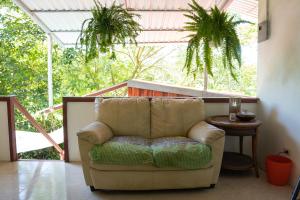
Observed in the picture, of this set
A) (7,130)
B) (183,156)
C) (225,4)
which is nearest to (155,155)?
(183,156)

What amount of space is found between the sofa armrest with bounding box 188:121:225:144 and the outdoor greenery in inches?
218

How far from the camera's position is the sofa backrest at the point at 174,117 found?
2748 mm

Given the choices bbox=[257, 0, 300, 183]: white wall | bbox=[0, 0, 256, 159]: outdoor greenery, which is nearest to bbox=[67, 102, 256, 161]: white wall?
bbox=[257, 0, 300, 183]: white wall

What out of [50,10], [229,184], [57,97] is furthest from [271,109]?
[57,97]

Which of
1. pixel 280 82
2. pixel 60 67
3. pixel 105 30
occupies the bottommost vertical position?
pixel 280 82

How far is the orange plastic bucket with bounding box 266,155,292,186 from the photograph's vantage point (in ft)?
7.91

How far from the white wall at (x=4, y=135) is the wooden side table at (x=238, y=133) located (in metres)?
2.63

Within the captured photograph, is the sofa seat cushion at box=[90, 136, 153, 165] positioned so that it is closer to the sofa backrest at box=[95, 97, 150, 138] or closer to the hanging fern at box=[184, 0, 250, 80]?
the sofa backrest at box=[95, 97, 150, 138]

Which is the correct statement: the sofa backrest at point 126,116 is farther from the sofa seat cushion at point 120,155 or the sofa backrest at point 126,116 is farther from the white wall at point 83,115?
the sofa seat cushion at point 120,155

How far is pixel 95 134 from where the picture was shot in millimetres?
2223

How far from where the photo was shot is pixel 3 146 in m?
3.16

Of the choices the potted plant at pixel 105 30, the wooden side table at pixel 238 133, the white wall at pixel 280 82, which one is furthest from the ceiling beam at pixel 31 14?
the white wall at pixel 280 82

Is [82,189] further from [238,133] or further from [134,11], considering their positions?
[134,11]

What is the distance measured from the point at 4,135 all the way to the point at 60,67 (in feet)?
22.6
